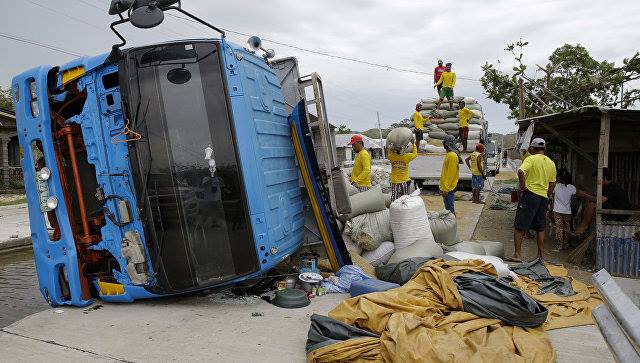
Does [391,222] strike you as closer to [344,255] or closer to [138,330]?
[344,255]

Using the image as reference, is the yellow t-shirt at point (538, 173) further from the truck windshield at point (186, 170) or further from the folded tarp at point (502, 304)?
the truck windshield at point (186, 170)

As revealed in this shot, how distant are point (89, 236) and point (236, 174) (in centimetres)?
137

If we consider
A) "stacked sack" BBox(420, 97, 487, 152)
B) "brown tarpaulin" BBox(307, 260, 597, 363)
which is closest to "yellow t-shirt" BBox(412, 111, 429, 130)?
"stacked sack" BBox(420, 97, 487, 152)

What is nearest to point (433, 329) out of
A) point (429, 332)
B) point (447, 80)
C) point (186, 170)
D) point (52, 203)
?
point (429, 332)

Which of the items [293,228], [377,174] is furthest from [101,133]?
[377,174]

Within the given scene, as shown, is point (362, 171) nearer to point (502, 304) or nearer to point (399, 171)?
point (399, 171)

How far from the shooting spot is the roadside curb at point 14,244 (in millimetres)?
7315

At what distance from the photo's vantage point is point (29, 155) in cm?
368

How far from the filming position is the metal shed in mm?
5082

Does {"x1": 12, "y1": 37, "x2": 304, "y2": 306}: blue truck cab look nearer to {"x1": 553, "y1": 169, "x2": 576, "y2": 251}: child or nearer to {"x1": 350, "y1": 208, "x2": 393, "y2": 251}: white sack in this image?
{"x1": 350, "y1": 208, "x2": 393, "y2": 251}: white sack

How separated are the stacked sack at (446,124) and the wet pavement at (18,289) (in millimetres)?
9657

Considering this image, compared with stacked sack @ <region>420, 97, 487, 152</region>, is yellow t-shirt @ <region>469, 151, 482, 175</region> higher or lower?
lower

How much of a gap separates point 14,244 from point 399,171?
6779mm

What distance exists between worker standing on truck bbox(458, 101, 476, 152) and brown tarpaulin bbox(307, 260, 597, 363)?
8185mm
